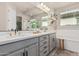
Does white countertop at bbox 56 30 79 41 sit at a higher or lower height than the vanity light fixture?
lower

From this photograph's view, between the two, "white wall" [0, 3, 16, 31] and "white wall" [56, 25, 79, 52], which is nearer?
"white wall" [0, 3, 16, 31]

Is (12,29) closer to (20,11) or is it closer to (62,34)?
(20,11)

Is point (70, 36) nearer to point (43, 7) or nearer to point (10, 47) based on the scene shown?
point (43, 7)

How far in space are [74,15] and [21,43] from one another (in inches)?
73.7

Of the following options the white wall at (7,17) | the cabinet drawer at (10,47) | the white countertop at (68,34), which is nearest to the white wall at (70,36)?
the white countertop at (68,34)

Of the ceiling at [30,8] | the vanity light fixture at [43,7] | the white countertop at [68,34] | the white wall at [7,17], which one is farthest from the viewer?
the white countertop at [68,34]

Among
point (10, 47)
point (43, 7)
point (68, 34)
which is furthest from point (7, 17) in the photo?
point (68, 34)

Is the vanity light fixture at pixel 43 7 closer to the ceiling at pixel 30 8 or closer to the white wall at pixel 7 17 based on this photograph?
the ceiling at pixel 30 8

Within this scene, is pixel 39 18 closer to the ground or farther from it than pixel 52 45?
farther from it

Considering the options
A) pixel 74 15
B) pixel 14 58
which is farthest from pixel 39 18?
pixel 14 58

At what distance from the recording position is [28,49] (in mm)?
1570

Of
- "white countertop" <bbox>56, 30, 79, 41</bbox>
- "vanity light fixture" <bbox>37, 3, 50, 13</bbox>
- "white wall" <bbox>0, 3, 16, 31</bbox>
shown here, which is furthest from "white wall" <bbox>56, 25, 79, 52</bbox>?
"white wall" <bbox>0, 3, 16, 31</bbox>

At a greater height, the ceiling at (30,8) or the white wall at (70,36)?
the ceiling at (30,8)

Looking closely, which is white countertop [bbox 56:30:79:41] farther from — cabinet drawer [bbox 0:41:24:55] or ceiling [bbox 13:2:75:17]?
cabinet drawer [bbox 0:41:24:55]
